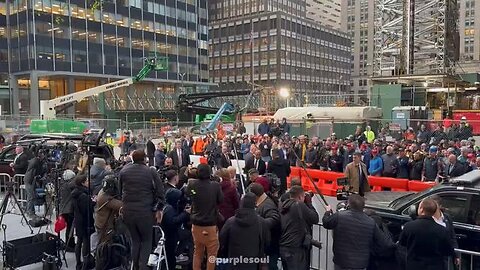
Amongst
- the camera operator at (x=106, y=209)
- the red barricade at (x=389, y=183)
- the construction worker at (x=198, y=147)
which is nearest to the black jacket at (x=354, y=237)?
the camera operator at (x=106, y=209)

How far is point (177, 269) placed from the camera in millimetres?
6852

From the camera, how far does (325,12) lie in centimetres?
15950

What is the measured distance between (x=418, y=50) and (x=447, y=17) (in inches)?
149

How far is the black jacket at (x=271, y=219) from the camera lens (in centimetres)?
583

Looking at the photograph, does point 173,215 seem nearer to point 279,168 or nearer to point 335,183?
point 279,168

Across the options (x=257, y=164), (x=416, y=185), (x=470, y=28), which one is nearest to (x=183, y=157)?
(x=257, y=164)

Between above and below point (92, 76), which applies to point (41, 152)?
below

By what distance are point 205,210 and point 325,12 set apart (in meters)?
164

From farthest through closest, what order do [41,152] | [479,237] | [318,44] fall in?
1. [318,44]
2. [41,152]
3. [479,237]

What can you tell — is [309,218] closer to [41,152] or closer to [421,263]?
[421,263]

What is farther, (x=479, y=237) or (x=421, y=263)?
(x=479, y=237)

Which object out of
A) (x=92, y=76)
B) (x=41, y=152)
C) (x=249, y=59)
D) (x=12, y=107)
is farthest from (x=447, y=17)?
(x=249, y=59)

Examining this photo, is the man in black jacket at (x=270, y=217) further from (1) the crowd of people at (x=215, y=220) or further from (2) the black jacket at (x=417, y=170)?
(2) the black jacket at (x=417, y=170)

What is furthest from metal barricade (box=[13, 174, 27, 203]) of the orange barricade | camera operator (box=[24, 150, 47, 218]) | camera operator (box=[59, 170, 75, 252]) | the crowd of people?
the orange barricade
